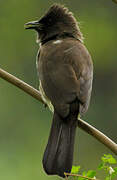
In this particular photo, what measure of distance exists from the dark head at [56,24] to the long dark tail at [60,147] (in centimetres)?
145

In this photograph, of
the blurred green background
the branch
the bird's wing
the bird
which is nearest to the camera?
the branch

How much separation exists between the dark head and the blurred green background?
7.85 ft

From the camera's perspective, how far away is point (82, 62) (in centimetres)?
460

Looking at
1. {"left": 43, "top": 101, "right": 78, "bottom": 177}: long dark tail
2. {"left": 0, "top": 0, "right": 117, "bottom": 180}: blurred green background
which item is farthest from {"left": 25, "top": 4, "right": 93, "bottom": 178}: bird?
{"left": 0, "top": 0, "right": 117, "bottom": 180}: blurred green background

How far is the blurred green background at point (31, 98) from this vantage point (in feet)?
28.3

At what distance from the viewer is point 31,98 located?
32.6 feet

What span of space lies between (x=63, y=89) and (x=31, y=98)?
5.75m

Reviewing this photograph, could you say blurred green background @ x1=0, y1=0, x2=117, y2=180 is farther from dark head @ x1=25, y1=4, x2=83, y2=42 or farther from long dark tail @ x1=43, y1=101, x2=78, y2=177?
long dark tail @ x1=43, y1=101, x2=78, y2=177

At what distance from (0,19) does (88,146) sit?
11.5 ft

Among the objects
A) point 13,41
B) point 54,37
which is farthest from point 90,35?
point 54,37

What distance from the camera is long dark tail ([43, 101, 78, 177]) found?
3.70 metres

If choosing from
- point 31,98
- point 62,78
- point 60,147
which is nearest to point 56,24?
point 62,78

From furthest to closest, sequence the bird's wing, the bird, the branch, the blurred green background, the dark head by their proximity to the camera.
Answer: the blurred green background, the dark head, the bird's wing, the bird, the branch

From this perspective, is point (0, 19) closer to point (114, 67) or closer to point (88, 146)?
point (114, 67)
